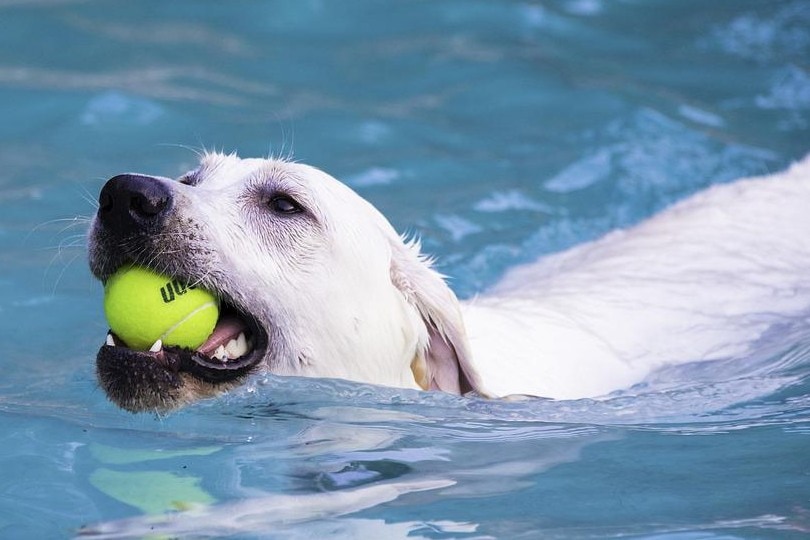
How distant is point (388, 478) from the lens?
4172 millimetres

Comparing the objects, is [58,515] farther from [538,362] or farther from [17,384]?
[538,362]

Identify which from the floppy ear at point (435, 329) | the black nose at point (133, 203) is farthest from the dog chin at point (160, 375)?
the floppy ear at point (435, 329)

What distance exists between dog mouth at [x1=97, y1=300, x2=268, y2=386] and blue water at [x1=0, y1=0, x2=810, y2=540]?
0.12 meters

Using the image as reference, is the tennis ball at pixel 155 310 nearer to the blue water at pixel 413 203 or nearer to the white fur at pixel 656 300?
the blue water at pixel 413 203

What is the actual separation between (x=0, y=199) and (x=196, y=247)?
3631 millimetres

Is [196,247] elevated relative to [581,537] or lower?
elevated

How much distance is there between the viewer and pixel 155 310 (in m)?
4.19

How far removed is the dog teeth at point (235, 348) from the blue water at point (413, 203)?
0.14m

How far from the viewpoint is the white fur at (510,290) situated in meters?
4.47

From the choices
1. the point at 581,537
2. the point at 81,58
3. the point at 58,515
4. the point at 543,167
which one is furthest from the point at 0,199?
the point at 581,537

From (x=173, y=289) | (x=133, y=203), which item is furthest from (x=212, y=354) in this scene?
(x=133, y=203)

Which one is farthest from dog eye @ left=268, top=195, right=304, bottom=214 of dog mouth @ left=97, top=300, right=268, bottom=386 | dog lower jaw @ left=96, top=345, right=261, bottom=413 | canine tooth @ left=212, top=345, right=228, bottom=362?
dog lower jaw @ left=96, top=345, right=261, bottom=413

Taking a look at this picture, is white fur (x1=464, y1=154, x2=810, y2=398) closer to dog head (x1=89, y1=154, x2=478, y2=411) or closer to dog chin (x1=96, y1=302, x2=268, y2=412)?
dog head (x1=89, y1=154, x2=478, y2=411)

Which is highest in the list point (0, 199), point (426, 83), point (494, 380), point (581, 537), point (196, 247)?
point (426, 83)
